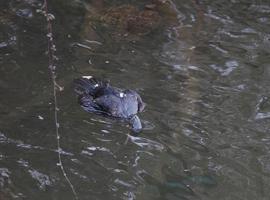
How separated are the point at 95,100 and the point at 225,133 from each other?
4.36 ft

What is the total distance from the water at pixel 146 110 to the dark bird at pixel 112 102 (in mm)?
106

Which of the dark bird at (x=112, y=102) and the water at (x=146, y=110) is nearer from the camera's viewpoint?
the water at (x=146, y=110)

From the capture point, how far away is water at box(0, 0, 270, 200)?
518 centimetres

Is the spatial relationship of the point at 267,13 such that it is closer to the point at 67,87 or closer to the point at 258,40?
the point at 258,40

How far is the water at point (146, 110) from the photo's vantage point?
5.18m

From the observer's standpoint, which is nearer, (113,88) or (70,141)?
(70,141)

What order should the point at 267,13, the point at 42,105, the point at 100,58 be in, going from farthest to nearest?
1. the point at 267,13
2. the point at 100,58
3. the point at 42,105

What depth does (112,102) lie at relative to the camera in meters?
6.09

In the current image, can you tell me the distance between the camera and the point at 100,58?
7.17 meters

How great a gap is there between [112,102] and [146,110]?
39 centimetres

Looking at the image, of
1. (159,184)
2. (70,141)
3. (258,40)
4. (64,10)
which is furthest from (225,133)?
(64,10)

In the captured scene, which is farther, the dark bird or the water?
the dark bird

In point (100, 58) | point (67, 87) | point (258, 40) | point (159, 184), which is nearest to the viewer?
point (159, 184)

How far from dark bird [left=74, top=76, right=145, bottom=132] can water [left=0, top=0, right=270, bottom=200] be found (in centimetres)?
11
